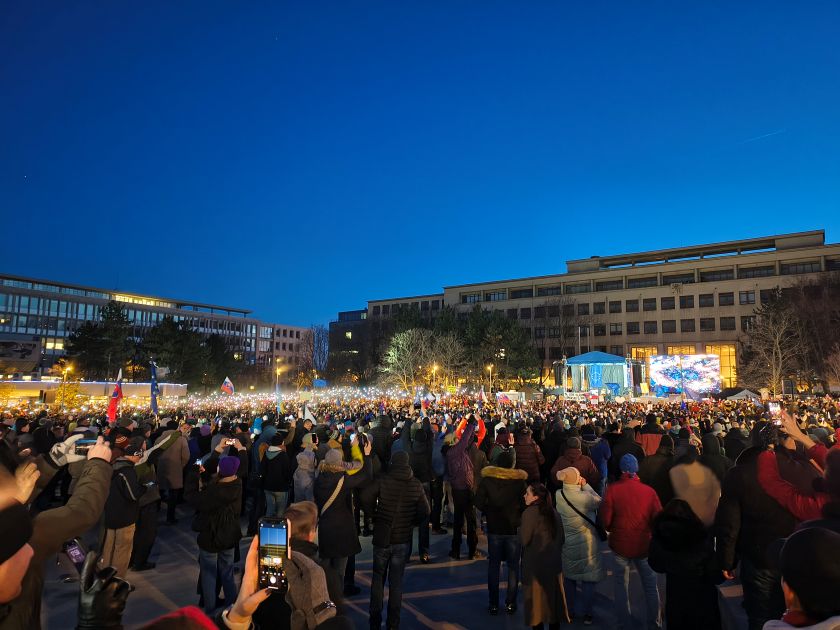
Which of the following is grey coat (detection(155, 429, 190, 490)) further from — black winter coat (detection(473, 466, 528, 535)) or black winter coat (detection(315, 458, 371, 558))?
black winter coat (detection(473, 466, 528, 535))

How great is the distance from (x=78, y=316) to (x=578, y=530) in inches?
4077

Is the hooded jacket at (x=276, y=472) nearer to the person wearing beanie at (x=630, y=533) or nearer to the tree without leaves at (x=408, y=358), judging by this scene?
the person wearing beanie at (x=630, y=533)

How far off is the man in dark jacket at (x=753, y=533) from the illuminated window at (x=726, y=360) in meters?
62.1

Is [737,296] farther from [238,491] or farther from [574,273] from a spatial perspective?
[238,491]

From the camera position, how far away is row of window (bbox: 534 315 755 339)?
201 ft

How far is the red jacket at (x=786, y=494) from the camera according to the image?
4.73m

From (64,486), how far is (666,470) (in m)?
13.0

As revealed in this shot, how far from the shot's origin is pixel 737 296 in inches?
2397

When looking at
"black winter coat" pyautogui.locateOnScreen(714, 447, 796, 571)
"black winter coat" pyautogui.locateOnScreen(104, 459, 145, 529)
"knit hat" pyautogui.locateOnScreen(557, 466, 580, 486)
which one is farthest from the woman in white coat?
"black winter coat" pyautogui.locateOnScreen(104, 459, 145, 529)

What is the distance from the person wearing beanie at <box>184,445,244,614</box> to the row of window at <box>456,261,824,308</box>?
68.2 metres

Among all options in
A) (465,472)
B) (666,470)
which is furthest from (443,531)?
(666,470)

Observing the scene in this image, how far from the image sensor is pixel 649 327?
2613 inches

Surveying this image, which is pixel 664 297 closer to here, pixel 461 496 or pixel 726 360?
pixel 726 360

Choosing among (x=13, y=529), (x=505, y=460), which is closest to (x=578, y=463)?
(x=505, y=460)
